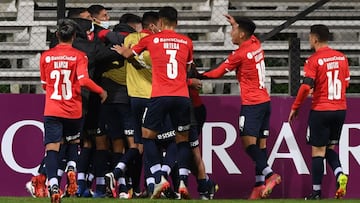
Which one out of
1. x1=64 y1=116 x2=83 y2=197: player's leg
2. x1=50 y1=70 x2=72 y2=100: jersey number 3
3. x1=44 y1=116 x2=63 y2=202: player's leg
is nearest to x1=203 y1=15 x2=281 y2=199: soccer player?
x1=64 y1=116 x2=83 y2=197: player's leg

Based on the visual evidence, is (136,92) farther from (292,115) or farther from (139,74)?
(292,115)

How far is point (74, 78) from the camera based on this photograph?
12.7 metres

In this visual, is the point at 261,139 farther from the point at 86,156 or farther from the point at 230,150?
the point at 86,156

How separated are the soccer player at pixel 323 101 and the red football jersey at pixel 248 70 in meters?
0.49

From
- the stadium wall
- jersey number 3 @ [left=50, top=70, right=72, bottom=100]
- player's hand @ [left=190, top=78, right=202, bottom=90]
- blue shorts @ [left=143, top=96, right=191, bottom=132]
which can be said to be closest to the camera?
jersey number 3 @ [left=50, top=70, right=72, bottom=100]

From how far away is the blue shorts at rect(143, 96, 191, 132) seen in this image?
511 inches

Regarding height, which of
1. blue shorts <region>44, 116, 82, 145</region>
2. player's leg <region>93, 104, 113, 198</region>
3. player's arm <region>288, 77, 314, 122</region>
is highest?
player's arm <region>288, 77, 314, 122</region>

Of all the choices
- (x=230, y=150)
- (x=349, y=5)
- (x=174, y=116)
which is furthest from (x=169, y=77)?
(x=349, y=5)

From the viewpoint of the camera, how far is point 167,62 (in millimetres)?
13062

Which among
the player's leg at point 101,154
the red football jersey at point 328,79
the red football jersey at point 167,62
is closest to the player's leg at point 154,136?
the red football jersey at point 167,62

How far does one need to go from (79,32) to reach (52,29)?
441 cm

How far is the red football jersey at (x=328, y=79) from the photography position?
1397cm

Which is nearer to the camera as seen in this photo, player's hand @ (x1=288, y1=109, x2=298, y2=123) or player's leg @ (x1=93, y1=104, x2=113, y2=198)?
player's hand @ (x1=288, y1=109, x2=298, y2=123)

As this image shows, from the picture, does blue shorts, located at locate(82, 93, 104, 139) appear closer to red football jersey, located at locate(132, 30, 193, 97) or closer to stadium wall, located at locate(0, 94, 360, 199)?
stadium wall, located at locate(0, 94, 360, 199)
